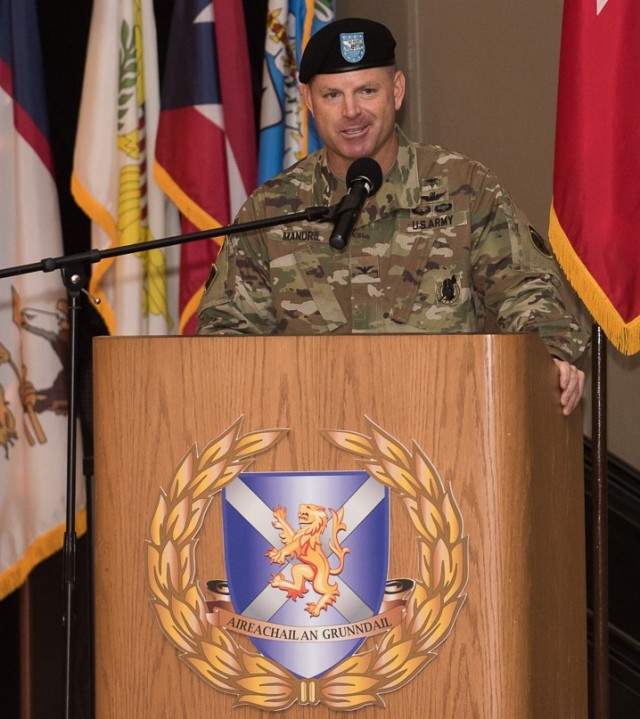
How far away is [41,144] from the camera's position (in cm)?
294

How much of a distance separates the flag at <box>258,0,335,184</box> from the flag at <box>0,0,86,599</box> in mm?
633

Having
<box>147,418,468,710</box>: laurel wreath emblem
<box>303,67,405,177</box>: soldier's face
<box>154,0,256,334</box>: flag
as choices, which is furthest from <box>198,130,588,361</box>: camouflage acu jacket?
<box>147,418,468,710</box>: laurel wreath emblem

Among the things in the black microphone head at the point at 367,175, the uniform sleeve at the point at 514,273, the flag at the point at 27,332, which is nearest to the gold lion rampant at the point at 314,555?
the black microphone head at the point at 367,175

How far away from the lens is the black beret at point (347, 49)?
2.20 metres

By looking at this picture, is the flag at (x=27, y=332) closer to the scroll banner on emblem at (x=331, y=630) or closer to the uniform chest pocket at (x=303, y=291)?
the uniform chest pocket at (x=303, y=291)

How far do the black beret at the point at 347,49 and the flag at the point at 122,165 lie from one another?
0.93 metres

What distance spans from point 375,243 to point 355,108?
30 centimetres

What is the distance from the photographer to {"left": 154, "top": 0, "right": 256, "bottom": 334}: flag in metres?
3.00

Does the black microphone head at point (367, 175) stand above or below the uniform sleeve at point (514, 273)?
above

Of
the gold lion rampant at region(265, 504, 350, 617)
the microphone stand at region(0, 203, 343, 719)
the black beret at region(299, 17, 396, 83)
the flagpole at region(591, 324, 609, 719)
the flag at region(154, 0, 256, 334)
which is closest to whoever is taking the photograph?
the gold lion rampant at region(265, 504, 350, 617)

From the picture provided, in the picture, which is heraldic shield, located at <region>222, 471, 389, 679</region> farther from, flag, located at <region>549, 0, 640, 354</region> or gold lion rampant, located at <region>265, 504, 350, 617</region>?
flag, located at <region>549, 0, 640, 354</region>

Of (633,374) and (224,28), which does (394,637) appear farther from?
(224,28)

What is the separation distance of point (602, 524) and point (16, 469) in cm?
156

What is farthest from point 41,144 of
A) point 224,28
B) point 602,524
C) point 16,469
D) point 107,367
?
point 602,524
